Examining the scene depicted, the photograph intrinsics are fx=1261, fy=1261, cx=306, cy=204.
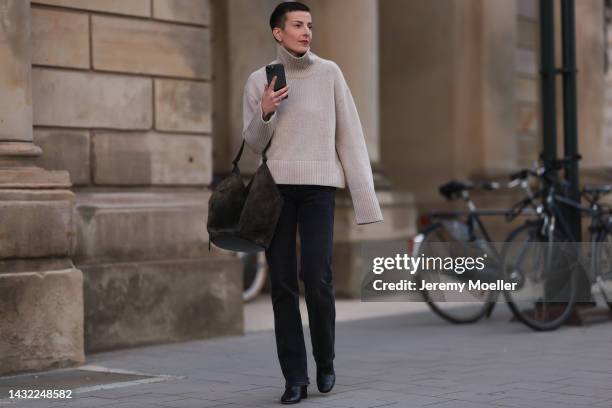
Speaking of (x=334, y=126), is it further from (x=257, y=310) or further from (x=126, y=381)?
(x=257, y=310)

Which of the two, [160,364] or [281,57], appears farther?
[160,364]

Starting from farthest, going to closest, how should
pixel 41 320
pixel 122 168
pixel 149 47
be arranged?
pixel 149 47 → pixel 122 168 → pixel 41 320

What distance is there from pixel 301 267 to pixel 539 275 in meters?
3.51

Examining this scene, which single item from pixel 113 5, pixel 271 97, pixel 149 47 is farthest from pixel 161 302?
pixel 271 97

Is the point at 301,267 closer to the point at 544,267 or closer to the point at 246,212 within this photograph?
the point at 246,212

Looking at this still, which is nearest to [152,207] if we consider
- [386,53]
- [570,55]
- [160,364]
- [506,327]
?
[160,364]

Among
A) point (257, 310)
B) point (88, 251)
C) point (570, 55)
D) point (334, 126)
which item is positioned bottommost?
point (257, 310)

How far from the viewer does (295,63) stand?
599 cm

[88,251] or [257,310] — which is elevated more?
[88,251]

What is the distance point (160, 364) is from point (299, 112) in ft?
7.38

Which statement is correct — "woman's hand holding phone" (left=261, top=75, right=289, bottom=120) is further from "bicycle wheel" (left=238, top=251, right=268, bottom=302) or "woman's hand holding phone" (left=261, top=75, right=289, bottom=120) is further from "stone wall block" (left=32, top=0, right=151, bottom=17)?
"bicycle wheel" (left=238, top=251, right=268, bottom=302)

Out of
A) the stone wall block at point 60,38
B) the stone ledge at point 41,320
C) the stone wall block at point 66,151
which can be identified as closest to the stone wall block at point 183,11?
the stone wall block at point 60,38

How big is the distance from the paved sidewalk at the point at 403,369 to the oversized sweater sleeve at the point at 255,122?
123cm

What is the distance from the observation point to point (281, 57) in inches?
237
